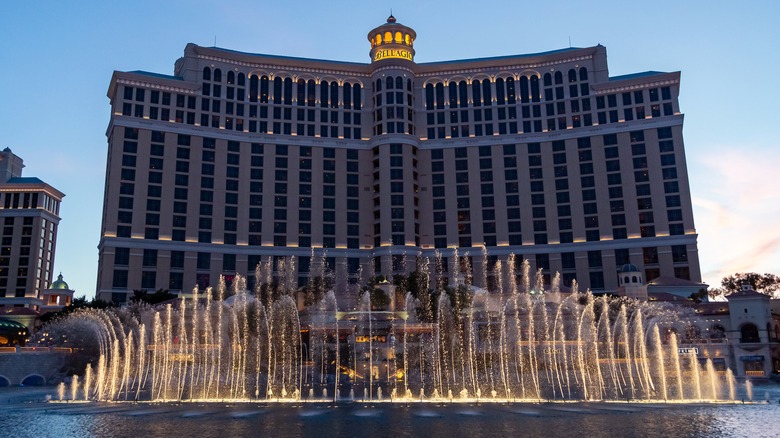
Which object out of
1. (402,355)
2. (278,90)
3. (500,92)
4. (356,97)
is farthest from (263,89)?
(402,355)

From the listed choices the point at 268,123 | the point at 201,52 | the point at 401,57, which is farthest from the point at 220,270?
the point at 401,57

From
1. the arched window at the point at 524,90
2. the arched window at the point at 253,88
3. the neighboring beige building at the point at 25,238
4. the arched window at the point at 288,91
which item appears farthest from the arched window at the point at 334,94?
the neighboring beige building at the point at 25,238

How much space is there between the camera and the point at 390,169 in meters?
113

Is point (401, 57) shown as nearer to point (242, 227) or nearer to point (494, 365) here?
point (242, 227)

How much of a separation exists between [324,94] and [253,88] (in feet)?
43.8

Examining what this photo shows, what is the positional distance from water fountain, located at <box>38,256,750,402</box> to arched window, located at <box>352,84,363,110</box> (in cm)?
4985

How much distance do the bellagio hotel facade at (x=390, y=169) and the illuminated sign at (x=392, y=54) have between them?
38cm

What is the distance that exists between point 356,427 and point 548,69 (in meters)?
101

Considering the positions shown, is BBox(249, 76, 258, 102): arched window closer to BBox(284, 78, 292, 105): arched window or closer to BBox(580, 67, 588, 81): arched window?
BBox(284, 78, 292, 105): arched window

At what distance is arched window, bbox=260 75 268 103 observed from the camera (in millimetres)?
117438

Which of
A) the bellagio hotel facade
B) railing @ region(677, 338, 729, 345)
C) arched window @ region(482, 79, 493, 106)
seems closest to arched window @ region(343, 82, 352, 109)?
the bellagio hotel facade

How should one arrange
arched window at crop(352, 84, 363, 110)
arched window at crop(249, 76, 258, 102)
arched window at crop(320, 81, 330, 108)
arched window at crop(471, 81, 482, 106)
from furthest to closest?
arched window at crop(352, 84, 363, 110) → arched window at crop(320, 81, 330, 108) → arched window at crop(471, 81, 482, 106) → arched window at crop(249, 76, 258, 102)

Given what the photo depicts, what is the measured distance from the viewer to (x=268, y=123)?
115875mm

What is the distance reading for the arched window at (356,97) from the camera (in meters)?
121
